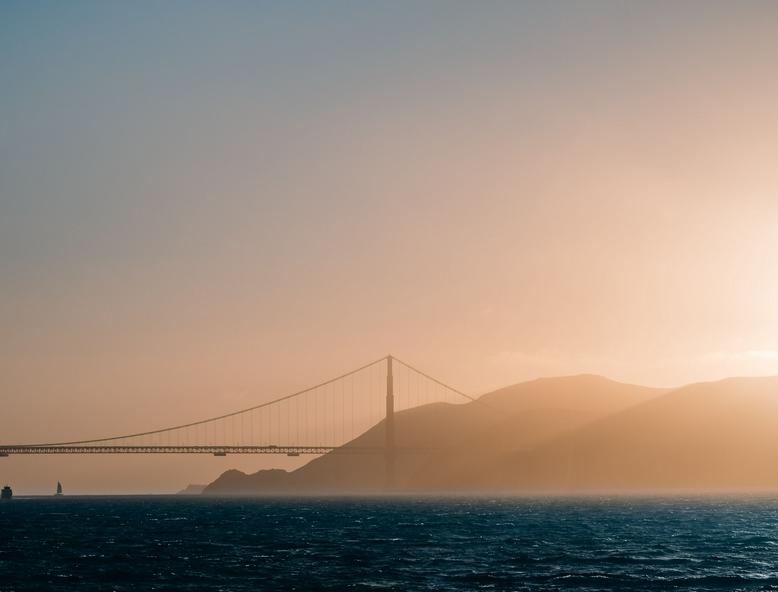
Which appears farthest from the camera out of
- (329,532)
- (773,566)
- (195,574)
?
(329,532)

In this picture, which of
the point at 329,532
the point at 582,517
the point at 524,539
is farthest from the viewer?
the point at 582,517

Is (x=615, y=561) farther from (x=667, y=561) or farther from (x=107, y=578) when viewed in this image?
(x=107, y=578)

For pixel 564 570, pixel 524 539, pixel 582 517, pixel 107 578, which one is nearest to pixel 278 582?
pixel 107 578

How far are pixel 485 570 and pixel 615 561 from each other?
10.1 metres

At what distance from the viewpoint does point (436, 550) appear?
68625 millimetres

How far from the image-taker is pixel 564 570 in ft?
184

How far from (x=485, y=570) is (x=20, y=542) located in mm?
43869

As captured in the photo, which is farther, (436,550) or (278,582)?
(436,550)

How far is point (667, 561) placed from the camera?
6147 cm

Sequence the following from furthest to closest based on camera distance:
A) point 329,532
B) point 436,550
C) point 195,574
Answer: point 329,532 → point 436,550 → point 195,574

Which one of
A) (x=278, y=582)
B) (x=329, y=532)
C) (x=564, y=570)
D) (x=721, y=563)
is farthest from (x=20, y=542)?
(x=721, y=563)

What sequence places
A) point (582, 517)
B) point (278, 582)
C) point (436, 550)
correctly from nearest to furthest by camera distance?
point (278, 582) → point (436, 550) → point (582, 517)

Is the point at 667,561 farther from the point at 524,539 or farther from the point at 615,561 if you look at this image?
the point at 524,539

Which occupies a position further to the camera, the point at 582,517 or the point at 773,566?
the point at 582,517
